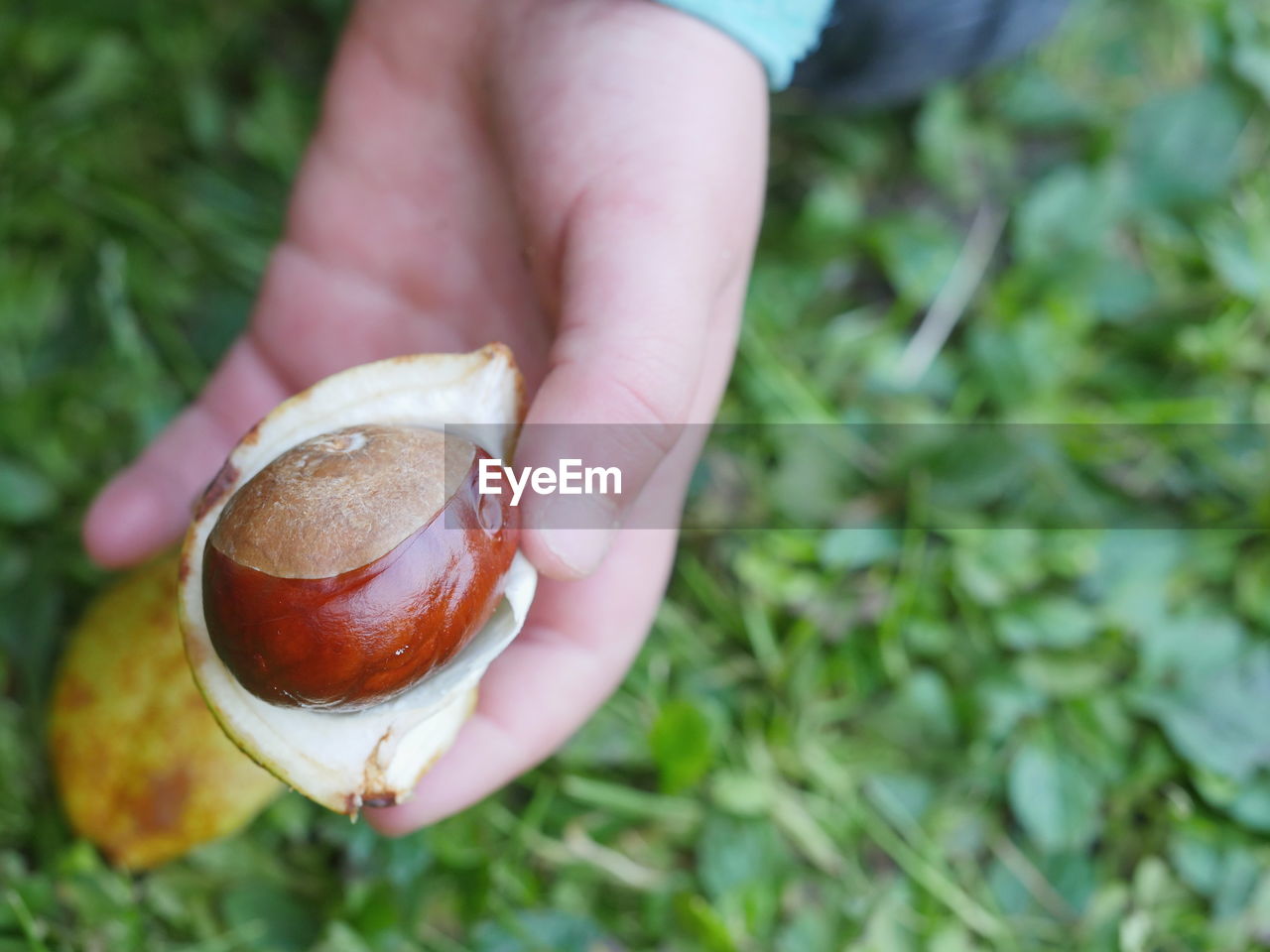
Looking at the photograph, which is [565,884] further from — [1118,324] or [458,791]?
[1118,324]

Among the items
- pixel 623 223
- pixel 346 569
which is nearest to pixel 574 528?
pixel 346 569

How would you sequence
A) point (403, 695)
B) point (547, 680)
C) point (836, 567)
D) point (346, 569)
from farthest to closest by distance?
point (836, 567) → point (547, 680) → point (403, 695) → point (346, 569)

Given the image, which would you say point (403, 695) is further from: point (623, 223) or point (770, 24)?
point (770, 24)

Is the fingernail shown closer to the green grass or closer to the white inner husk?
the white inner husk

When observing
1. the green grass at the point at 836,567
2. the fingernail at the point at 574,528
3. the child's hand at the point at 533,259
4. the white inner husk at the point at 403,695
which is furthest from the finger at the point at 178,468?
the fingernail at the point at 574,528

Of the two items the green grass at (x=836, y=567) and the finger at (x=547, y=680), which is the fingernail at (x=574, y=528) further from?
the green grass at (x=836, y=567)
